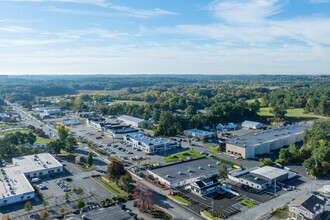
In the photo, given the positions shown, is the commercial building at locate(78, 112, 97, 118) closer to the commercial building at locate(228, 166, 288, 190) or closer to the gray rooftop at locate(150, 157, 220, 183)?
the gray rooftop at locate(150, 157, 220, 183)

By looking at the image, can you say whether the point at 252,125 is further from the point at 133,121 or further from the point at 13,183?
the point at 13,183

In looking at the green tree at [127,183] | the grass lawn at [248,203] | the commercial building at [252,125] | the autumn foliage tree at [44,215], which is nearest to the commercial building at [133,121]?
the commercial building at [252,125]

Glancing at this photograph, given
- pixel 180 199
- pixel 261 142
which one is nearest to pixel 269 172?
pixel 261 142

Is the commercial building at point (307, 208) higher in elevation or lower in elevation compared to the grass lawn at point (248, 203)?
higher

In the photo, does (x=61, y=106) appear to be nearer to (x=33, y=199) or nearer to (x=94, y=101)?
(x=94, y=101)

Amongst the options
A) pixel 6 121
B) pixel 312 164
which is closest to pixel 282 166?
Answer: pixel 312 164

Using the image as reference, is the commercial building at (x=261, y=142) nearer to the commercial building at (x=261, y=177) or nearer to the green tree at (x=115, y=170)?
the commercial building at (x=261, y=177)

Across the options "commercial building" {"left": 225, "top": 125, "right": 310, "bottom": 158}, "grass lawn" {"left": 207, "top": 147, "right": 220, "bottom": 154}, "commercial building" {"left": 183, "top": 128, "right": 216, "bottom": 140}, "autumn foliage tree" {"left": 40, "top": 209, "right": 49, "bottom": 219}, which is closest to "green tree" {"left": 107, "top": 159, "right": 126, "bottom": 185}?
"autumn foliage tree" {"left": 40, "top": 209, "right": 49, "bottom": 219}
